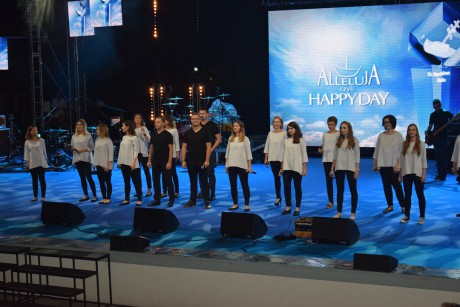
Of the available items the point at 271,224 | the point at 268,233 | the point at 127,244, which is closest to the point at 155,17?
the point at 271,224

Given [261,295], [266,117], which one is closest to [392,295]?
[261,295]

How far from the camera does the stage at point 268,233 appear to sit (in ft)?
17.8

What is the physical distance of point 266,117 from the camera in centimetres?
1745

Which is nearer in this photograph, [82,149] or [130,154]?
[130,154]

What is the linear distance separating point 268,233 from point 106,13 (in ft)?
32.8

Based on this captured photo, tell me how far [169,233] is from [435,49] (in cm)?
971

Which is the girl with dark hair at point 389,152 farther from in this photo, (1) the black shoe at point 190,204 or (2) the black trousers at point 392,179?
(1) the black shoe at point 190,204

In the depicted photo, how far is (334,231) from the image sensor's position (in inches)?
285

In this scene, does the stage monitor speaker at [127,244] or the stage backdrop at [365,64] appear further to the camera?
the stage backdrop at [365,64]

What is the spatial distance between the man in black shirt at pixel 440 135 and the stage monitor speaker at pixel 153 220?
6.64m

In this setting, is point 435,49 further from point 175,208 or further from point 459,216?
point 175,208

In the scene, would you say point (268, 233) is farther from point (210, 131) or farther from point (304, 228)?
point (210, 131)

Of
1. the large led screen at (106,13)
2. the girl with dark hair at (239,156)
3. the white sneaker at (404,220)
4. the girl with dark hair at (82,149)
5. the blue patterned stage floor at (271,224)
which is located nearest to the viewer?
the blue patterned stage floor at (271,224)

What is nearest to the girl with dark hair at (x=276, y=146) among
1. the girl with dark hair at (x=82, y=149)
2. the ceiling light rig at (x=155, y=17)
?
the girl with dark hair at (x=82, y=149)
